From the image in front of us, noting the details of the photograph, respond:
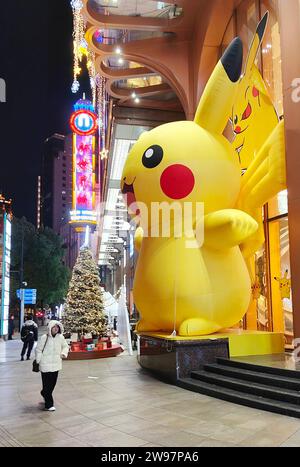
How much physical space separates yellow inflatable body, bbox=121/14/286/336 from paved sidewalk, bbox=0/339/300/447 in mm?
1639

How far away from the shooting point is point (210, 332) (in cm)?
912

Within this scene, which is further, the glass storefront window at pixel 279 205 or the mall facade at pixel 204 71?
the glass storefront window at pixel 279 205

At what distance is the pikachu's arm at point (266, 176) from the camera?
9109mm

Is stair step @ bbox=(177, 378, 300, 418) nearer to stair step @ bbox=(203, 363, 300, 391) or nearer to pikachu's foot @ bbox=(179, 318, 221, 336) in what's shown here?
stair step @ bbox=(203, 363, 300, 391)

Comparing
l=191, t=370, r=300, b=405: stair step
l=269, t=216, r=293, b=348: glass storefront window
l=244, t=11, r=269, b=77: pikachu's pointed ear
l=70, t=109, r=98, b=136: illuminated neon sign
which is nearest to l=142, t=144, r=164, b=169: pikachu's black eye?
l=191, t=370, r=300, b=405: stair step

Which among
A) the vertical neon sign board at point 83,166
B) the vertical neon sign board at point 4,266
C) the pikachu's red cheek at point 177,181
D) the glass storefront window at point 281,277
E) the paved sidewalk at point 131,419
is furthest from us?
the vertical neon sign board at point 83,166

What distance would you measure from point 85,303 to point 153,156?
6.98 meters

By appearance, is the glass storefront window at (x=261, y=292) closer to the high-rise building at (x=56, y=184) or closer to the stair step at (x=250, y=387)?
the stair step at (x=250, y=387)

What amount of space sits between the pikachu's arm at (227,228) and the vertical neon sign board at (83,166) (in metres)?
18.9

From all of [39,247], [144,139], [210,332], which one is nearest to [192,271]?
[210,332]

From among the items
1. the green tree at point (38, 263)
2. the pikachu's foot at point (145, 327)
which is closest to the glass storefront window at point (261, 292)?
the pikachu's foot at point (145, 327)

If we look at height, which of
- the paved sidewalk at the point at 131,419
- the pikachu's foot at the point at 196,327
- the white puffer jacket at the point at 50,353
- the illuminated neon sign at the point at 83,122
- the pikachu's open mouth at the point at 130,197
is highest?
the illuminated neon sign at the point at 83,122

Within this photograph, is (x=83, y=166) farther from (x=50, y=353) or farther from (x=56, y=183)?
(x=56, y=183)
